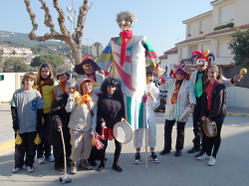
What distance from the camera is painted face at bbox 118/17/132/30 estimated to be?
3963mm

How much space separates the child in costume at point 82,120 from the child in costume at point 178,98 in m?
1.60

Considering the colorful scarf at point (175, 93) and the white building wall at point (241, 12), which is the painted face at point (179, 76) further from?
the white building wall at point (241, 12)

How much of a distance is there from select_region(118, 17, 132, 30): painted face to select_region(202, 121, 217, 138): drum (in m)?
2.13

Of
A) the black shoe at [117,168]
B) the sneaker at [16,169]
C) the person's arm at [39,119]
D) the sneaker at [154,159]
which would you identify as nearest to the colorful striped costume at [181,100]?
the sneaker at [154,159]

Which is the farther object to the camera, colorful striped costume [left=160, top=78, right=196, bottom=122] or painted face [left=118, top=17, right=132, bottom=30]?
colorful striped costume [left=160, top=78, right=196, bottom=122]

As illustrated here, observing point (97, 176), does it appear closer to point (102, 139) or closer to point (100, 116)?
point (102, 139)

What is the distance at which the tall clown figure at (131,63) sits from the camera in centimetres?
383

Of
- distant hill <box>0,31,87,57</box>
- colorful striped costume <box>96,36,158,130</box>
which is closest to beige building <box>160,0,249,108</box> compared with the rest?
colorful striped costume <box>96,36,158,130</box>

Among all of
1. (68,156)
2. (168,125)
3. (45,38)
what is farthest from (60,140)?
(45,38)

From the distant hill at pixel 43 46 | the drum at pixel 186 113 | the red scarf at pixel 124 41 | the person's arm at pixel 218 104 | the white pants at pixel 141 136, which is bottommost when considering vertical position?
the white pants at pixel 141 136

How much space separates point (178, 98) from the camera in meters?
4.46

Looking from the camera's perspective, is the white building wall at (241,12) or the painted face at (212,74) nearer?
the painted face at (212,74)

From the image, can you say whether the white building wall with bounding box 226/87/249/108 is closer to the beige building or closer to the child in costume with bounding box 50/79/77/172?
the beige building

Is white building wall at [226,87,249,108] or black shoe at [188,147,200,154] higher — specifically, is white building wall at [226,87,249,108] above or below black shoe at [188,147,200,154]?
above
